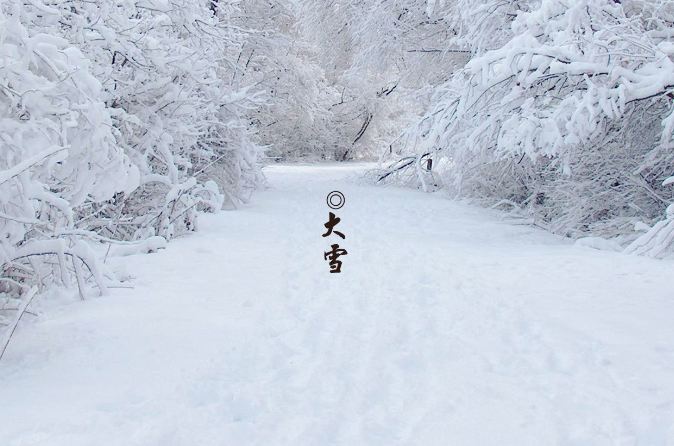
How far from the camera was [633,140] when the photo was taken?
791 cm

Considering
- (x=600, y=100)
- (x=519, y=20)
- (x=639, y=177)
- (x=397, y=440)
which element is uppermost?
(x=519, y=20)

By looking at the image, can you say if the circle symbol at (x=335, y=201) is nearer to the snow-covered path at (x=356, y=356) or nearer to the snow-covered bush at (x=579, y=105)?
the snow-covered bush at (x=579, y=105)

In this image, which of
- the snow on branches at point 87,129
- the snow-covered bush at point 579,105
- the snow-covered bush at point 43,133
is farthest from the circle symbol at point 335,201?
the snow-covered bush at point 43,133

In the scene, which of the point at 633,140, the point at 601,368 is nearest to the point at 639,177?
the point at 633,140

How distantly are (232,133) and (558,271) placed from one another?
7.09 meters

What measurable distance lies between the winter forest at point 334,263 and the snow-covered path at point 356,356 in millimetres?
18

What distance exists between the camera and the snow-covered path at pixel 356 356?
9.36 ft

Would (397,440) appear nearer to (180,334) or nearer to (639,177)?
(180,334)

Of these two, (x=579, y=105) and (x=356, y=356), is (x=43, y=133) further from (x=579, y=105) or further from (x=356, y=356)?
(x=579, y=105)

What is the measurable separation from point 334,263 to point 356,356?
268 cm

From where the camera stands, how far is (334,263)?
6.48 metres

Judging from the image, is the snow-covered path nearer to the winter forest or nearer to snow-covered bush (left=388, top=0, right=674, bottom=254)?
the winter forest

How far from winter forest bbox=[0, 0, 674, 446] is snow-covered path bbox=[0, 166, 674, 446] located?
18 millimetres

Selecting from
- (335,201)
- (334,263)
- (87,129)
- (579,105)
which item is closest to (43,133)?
(87,129)
